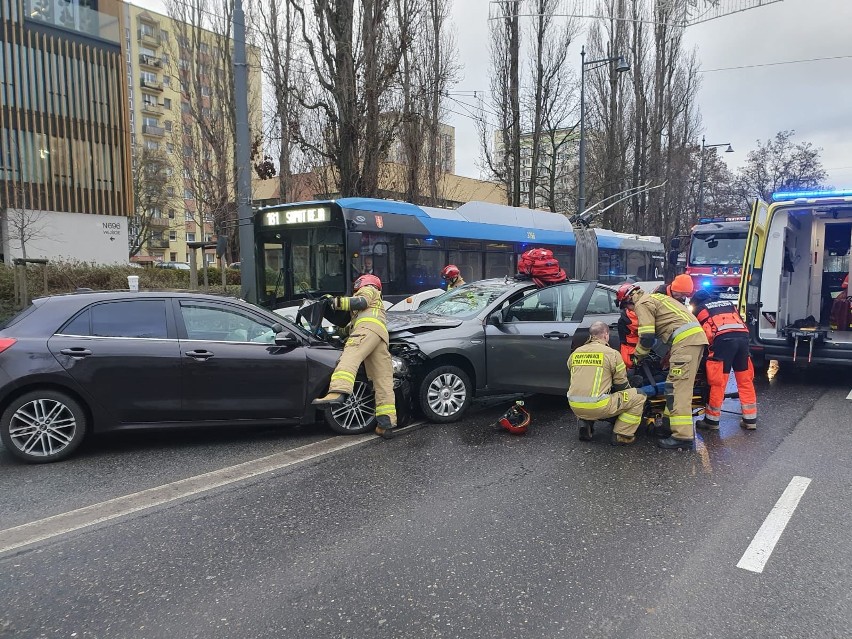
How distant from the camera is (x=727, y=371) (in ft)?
19.3

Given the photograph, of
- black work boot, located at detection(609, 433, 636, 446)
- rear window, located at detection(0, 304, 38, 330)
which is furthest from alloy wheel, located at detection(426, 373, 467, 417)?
rear window, located at detection(0, 304, 38, 330)

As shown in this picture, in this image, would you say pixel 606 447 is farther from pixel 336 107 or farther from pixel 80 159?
pixel 80 159

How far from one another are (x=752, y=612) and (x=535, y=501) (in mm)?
1571

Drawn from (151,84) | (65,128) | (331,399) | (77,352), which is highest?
(151,84)

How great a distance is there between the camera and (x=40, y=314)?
4996mm

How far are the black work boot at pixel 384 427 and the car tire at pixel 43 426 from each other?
2563 mm

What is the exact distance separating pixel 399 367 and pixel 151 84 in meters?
68.6

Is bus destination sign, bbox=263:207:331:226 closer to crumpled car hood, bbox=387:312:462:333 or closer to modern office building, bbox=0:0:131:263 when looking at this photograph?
crumpled car hood, bbox=387:312:462:333

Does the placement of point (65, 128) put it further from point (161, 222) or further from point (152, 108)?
point (152, 108)

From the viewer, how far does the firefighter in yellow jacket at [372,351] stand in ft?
18.0

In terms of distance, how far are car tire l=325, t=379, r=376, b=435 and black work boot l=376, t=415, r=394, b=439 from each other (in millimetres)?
177

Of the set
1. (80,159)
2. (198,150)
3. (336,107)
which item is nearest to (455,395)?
(336,107)

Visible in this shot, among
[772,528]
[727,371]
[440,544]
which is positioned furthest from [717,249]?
[440,544]

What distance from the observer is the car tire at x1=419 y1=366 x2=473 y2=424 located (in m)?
6.18
